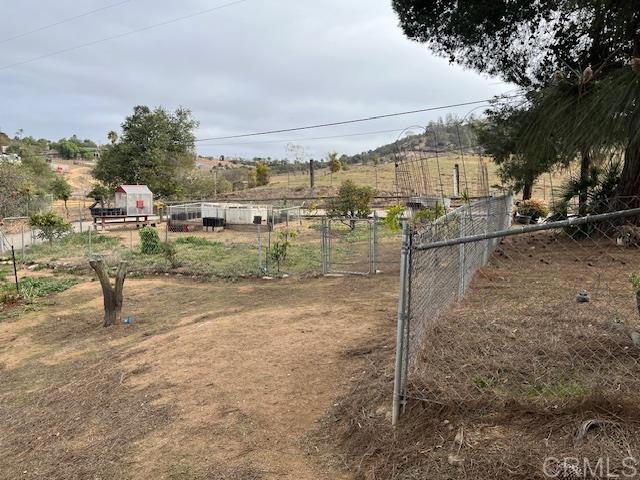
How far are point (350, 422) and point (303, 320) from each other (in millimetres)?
3336

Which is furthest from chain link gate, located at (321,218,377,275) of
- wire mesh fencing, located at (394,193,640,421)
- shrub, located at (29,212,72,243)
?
shrub, located at (29,212,72,243)

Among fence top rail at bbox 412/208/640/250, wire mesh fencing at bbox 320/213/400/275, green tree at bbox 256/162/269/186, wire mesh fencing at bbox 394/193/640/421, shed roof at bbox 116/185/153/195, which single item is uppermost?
green tree at bbox 256/162/269/186

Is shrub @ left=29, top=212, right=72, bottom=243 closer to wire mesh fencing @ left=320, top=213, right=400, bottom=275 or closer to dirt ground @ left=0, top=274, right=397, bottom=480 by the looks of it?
wire mesh fencing @ left=320, top=213, right=400, bottom=275

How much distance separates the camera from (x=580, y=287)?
20.7ft

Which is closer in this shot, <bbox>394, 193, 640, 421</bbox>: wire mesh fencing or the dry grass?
the dry grass

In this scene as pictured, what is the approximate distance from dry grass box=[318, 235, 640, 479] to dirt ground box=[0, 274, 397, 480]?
353mm

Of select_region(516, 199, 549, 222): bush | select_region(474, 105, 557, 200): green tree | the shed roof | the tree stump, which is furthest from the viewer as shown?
the shed roof

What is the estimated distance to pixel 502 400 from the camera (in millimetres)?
2932

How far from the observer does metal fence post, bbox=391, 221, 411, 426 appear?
2.95 m

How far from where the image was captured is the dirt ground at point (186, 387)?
352 centimetres

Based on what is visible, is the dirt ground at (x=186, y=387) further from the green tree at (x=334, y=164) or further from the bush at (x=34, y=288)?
the green tree at (x=334, y=164)

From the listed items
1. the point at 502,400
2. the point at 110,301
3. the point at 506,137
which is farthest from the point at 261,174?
the point at 502,400

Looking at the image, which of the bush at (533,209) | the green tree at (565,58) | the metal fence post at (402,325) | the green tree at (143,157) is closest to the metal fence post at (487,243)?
the green tree at (565,58)

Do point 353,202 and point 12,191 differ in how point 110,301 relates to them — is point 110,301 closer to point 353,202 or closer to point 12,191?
point 353,202
